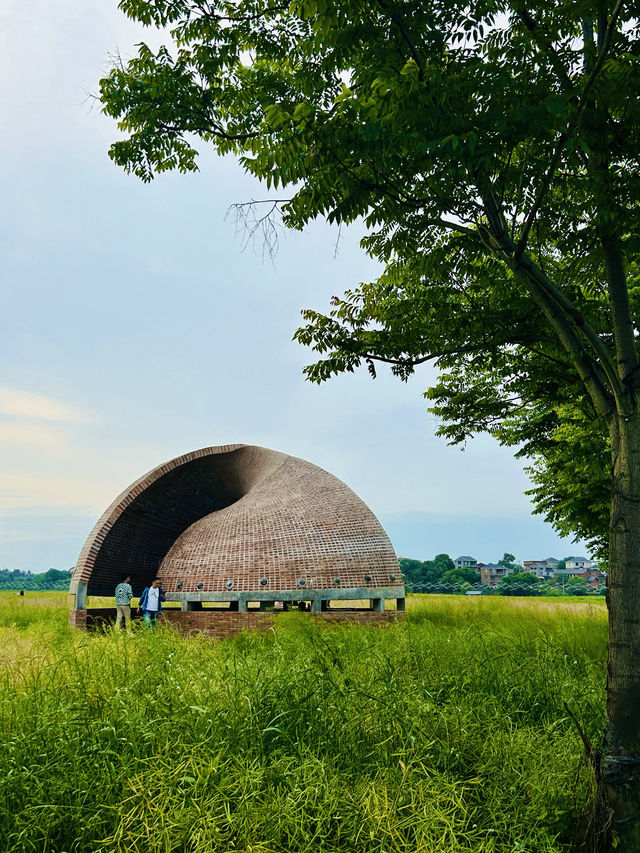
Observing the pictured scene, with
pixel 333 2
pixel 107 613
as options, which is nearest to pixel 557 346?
pixel 333 2

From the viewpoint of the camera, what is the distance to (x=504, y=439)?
1544 centimetres

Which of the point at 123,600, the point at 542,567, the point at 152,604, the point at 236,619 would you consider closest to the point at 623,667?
the point at 236,619

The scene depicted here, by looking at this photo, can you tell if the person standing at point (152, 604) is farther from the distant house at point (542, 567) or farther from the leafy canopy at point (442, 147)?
the distant house at point (542, 567)

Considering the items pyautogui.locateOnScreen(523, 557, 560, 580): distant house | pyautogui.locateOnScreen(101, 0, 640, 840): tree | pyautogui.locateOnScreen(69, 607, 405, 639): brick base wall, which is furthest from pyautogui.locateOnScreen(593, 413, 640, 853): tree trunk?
pyautogui.locateOnScreen(523, 557, 560, 580): distant house

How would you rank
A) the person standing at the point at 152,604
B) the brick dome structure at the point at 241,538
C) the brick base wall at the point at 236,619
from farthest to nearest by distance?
1. the person standing at the point at 152,604
2. the brick dome structure at the point at 241,538
3. the brick base wall at the point at 236,619

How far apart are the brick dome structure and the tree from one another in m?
6.31

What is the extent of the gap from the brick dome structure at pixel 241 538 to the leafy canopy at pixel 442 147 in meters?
5.49

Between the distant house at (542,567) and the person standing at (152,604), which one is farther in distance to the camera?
the distant house at (542,567)

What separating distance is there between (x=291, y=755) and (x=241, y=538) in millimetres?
8785

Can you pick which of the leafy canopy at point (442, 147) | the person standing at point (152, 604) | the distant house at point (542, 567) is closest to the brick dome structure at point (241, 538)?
the person standing at point (152, 604)

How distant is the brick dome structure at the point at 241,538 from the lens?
12.9m

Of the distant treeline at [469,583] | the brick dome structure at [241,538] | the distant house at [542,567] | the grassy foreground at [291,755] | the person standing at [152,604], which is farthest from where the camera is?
the distant house at [542,567]

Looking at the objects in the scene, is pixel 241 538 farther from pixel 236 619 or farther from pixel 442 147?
pixel 442 147

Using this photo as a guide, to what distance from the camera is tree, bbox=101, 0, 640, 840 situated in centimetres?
450
